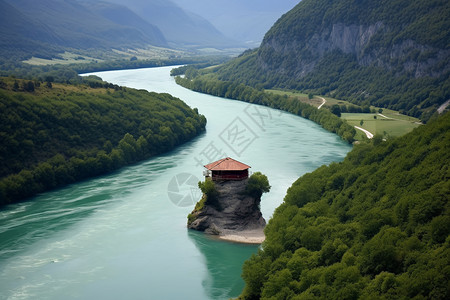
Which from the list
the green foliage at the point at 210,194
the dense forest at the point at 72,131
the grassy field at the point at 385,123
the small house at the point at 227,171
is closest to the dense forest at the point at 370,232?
the small house at the point at 227,171

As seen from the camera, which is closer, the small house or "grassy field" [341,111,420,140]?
the small house

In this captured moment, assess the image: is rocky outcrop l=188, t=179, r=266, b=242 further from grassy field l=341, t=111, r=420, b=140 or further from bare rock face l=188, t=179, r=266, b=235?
grassy field l=341, t=111, r=420, b=140

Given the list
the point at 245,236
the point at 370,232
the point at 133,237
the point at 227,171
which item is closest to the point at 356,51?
the point at 227,171

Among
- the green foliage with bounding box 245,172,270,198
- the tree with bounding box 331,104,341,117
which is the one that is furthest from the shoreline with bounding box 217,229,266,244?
the tree with bounding box 331,104,341,117

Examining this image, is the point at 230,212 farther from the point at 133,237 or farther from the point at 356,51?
the point at 356,51

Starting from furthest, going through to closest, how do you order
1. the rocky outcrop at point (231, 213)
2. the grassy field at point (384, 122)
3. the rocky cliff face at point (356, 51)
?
the rocky cliff face at point (356, 51) < the grassy field at point (384, 122) < the rocky outcrop at point (231, 213)

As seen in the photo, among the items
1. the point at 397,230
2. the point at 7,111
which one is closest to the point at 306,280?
the point at 397,230

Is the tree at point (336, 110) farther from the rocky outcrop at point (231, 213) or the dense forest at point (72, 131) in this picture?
the rocky outcrop at point (231, 213)
